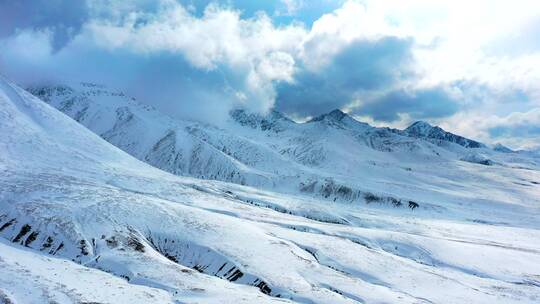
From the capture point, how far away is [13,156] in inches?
3501

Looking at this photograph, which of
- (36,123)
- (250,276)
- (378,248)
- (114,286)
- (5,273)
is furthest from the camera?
(36,123)

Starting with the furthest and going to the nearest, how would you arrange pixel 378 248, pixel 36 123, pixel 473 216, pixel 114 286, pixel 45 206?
pixel 473 216 < pixel 36 123 < pixel 378 248 < pixel 45 206 < pixel 114 286

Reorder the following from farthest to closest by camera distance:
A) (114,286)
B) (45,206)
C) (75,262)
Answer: (45,206) → (75,262) → (114,286)

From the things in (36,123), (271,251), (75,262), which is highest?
(36,123)

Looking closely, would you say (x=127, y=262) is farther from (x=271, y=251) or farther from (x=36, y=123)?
(x=36, y=123)

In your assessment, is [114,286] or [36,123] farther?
[36,123]

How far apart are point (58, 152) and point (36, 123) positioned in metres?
18.9

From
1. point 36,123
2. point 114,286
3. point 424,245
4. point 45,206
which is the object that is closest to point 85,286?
point 114,286

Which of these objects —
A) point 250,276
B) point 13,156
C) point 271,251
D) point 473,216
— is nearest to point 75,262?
point 250,276

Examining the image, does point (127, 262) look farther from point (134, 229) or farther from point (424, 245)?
point (424, 245)

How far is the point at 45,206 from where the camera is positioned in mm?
59406

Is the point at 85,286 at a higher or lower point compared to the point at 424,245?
lower

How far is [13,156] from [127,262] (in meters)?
57.2

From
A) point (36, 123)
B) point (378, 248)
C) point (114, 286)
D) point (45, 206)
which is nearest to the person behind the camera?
point (114, 286)
